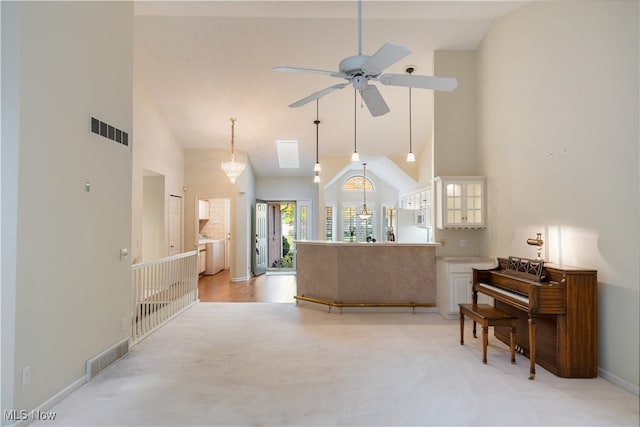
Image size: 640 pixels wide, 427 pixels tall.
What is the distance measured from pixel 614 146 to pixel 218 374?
394 cm

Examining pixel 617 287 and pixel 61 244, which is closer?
pixel 61 244

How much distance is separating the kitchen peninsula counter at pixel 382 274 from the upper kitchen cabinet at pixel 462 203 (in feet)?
1.50

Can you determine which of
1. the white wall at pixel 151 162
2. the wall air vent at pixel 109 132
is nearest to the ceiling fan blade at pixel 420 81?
the wall air vent at pixel 109 132

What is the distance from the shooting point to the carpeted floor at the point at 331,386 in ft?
7.74

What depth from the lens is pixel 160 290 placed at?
4656 mm

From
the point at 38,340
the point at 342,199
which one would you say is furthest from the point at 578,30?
the point at 342,199

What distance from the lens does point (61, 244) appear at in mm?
2646

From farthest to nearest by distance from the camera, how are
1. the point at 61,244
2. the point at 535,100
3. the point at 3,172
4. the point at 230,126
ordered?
the point at 230,126 → the point at 535,100 → the point at 61,244 → the point at 3,172

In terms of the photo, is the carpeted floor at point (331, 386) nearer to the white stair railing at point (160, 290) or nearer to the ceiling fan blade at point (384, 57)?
the white stair railing at point (160, 290)

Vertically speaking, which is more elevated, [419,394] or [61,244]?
[61,244]

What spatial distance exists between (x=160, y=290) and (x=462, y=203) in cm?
450

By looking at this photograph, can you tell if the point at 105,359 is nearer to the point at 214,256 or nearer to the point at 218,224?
the point at 214,256

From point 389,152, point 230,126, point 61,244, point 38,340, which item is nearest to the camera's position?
point 38,340

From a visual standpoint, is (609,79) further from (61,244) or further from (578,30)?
(61,244)
